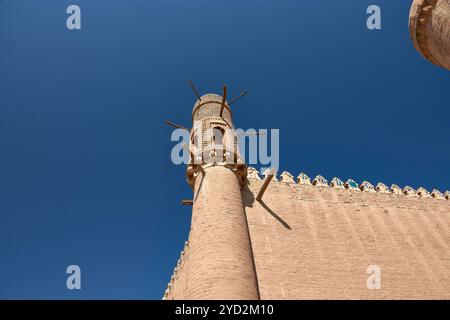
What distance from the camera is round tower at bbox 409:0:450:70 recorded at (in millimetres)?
6125

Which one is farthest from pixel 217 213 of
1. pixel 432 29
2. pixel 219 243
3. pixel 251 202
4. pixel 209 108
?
pixel 432 29

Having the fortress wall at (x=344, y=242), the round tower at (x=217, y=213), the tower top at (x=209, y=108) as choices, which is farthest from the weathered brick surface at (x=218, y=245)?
the tower top at (x=209, y=108)

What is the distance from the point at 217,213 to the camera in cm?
966

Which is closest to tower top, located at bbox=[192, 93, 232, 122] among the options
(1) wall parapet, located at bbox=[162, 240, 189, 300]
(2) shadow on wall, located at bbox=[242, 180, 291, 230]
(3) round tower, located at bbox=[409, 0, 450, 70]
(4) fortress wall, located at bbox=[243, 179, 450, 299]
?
(4) fortress wall, located at bbox=[243, 179, 450, 299]

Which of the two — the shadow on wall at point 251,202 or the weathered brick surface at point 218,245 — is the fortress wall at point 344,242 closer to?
the shadow on wall at point 251,202

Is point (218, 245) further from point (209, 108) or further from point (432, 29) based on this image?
point (209, 108)

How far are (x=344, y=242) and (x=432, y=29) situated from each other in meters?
6.03

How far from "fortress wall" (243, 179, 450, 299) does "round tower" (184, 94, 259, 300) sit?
0.77 metres

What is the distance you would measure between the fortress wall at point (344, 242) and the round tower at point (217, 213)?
0.77 meters

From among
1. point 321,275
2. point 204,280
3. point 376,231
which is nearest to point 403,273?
point 376,231

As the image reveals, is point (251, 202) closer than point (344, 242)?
No

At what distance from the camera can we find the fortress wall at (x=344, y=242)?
31.6 ft

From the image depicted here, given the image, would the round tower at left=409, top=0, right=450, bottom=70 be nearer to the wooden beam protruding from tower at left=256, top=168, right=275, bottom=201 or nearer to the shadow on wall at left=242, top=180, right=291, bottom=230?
the wooden beam protruding from tower at left=256, top=168, right=275, bottom=201
